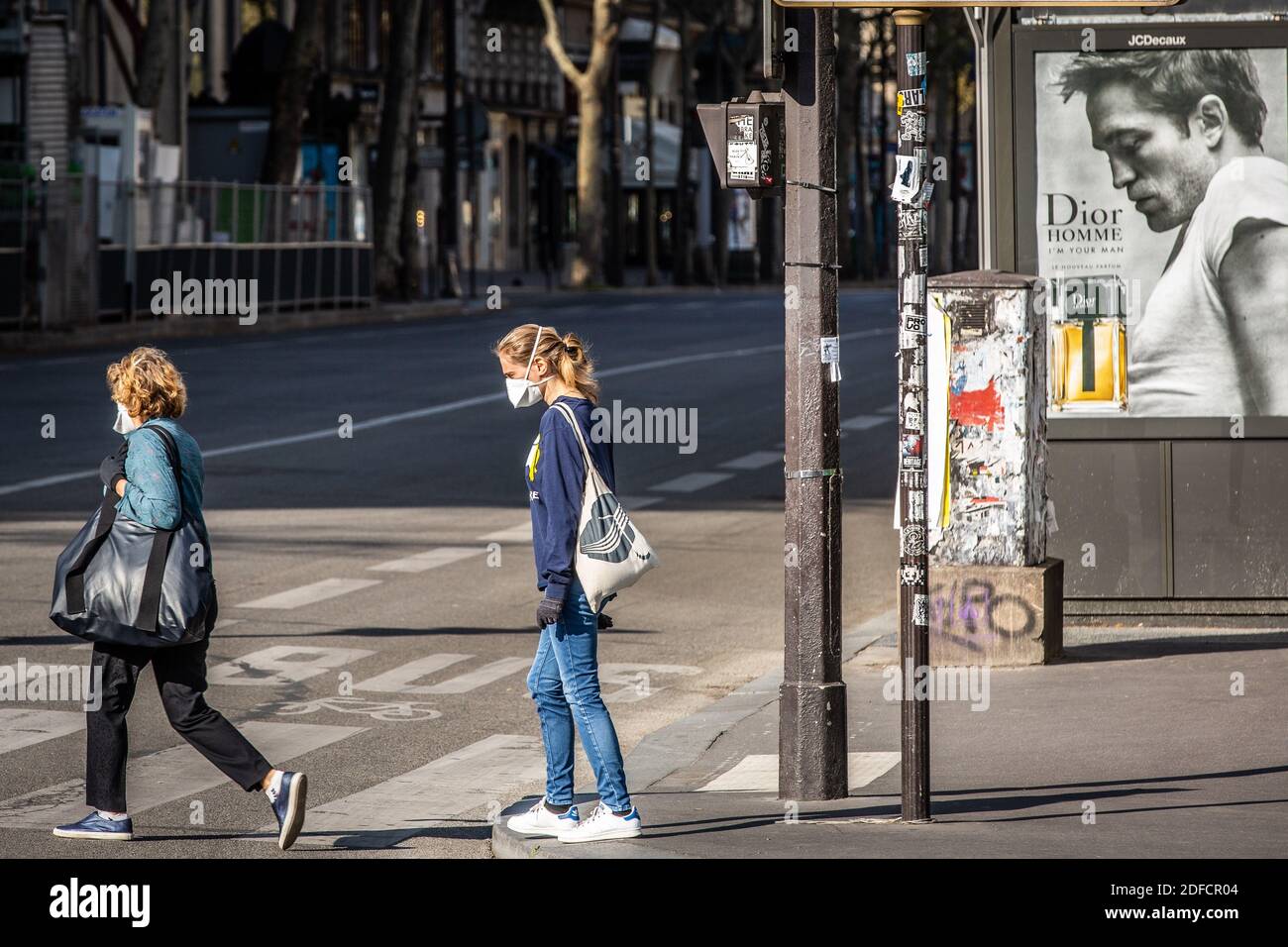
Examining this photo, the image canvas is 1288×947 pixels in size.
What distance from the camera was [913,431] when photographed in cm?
669

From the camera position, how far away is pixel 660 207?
81.8 metres

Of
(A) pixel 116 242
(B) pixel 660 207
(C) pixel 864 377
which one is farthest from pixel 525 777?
(B) pixel 660 207

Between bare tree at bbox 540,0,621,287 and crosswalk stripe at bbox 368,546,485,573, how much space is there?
45.6 meters

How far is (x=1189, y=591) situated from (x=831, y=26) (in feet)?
14.9

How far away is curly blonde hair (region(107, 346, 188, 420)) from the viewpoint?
6891mm

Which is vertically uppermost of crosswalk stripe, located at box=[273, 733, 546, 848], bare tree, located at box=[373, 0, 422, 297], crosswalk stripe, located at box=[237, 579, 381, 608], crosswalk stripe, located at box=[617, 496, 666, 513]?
bare tree, located at box=[373, 0, 422, 297]

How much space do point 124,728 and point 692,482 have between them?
10.5 meters

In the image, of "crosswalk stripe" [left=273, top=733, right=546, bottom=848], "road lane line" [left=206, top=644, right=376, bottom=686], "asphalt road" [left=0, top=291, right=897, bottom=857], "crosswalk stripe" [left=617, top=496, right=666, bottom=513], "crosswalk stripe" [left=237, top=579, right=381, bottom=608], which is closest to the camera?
"crosswalk stripe" [left=273, top=733, right=546, bottom=848]

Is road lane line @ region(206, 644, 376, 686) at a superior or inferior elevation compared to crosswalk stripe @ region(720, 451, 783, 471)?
inferior

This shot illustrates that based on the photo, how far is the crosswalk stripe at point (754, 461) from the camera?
59.5ft

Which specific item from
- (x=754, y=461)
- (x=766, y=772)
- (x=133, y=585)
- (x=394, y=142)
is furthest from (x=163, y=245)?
(x=133, y=585)

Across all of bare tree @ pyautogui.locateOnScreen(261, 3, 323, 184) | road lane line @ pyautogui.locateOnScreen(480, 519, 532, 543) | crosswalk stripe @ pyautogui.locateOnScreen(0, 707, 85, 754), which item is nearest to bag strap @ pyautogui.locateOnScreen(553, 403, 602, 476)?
crosswalk stripe @ pyautogui.locateOnScreen(0, 707, 85, 754)

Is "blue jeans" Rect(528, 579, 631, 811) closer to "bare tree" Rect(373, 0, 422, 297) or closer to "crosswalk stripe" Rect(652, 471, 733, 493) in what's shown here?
"crosswalk stripe" Rect(652, 471, 733, 493)
